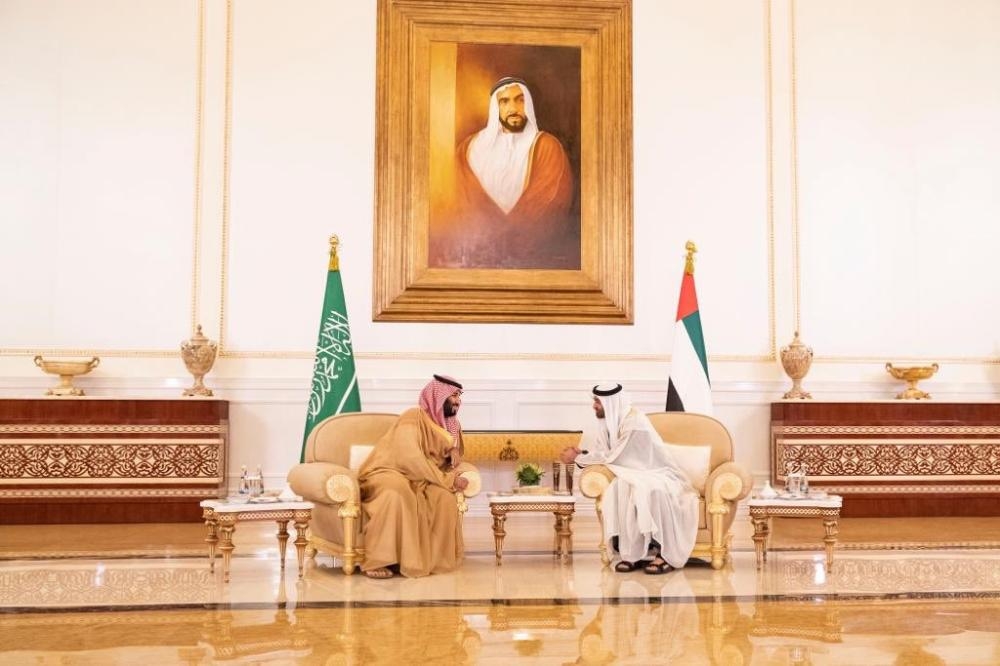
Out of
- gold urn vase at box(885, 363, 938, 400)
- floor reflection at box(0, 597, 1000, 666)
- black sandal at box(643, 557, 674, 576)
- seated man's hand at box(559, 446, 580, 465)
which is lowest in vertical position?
black sandal at box(643, 557, 674, 576)

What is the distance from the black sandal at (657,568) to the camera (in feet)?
20.6

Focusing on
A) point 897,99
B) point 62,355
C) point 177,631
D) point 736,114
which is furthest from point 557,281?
point 177,631

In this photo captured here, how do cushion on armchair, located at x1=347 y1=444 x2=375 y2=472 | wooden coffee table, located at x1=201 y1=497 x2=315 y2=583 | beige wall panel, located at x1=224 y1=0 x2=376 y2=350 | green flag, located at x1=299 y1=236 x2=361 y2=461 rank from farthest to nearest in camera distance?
beige wall panel, located at x1=224 y1=0 x2=376 y2=350, green flag, located at x1=299 y1=236 x2=361 y2=461, cushion on armchair, located at x1=347 y1=444 x2=375 y2=472, wooden coffee table, located at x1=201 y1=497 x2=315 y2=583

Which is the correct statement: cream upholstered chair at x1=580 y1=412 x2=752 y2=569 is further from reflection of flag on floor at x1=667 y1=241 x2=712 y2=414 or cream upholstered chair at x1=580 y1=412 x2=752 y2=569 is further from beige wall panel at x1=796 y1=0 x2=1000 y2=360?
beige wall panel at x1=796 y1=0 x2=1000 y2=360

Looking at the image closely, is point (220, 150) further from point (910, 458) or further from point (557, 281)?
point (910, 458)

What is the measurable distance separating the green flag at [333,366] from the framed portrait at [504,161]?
0.74 metres

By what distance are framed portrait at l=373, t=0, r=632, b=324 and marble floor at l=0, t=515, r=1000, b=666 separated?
3.00m

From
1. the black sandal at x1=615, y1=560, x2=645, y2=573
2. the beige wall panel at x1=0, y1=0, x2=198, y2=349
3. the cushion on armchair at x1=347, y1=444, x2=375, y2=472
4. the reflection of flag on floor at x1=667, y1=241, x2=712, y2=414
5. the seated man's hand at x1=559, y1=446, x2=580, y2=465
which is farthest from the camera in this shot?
the beige wall panel at x1=0, y1=0, x2=198, y2=349

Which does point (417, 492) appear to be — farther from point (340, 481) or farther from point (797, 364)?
point (797, 364)

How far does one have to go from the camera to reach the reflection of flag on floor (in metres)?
8.73

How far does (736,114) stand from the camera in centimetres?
993

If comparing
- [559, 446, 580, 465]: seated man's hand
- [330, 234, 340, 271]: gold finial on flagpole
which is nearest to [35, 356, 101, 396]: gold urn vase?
[330, 234, 340, 271]: gold finial on flagpole

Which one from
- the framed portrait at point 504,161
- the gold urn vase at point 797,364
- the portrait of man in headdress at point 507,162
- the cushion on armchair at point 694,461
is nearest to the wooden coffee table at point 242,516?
the cushion on armchair at point 694,461

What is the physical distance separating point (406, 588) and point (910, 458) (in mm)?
5445
